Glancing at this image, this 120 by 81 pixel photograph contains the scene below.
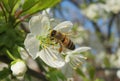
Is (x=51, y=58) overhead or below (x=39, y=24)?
below

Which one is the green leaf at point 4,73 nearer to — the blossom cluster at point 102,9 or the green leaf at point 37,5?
the green leaf at point 37,5

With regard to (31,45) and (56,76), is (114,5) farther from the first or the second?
(31,45)

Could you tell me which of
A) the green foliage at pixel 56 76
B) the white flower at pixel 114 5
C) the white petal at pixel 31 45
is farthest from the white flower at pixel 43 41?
the white flower at pixel 114 5

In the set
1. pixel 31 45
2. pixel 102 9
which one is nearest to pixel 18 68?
pixel 31 45

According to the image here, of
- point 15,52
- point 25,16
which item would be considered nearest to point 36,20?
point 25,16

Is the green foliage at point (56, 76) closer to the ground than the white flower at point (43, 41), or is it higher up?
closer to the ground

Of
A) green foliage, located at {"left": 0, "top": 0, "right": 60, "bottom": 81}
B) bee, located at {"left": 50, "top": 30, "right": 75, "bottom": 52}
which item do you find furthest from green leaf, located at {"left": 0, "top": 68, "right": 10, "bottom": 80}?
bee, located at {"left": 50, "top": 30, "right": 75, "bottom": 52}

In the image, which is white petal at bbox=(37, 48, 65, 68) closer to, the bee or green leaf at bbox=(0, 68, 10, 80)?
the bee
